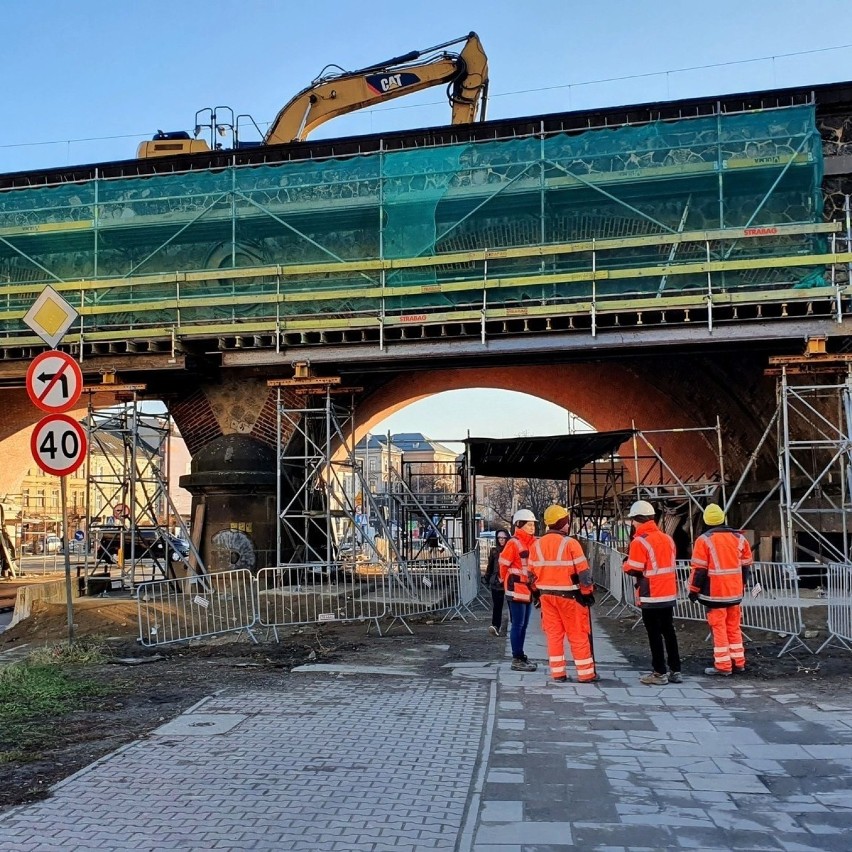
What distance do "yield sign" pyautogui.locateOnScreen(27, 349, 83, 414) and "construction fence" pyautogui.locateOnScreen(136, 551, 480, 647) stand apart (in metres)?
2.60

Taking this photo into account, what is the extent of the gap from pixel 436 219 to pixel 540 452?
7.59 metres

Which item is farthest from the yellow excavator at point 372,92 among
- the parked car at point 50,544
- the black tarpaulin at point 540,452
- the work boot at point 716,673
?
the parked car at point 50,544

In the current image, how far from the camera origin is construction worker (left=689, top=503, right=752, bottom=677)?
29.0 ft

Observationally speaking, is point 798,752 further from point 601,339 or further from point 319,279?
point 319,279

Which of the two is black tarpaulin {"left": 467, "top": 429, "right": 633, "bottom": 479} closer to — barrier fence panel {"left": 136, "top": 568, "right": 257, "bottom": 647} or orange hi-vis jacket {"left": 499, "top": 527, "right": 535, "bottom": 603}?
orange hi-vis jacket {"left": 499, "top": 527, "right": 535, "bottom": 603}

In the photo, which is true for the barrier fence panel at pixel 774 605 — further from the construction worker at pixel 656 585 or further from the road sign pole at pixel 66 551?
the road sign pole at pixel 66 551

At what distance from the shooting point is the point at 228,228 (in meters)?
16.8

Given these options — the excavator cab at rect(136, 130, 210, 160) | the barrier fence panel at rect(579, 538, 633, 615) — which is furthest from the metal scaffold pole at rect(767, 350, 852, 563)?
the excavator cab at rect(136, 130, 210, 160)

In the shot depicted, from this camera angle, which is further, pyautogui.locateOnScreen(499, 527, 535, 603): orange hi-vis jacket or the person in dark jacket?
the person in dark jacket

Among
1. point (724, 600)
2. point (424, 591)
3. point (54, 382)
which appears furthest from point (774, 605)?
point (54, 382)

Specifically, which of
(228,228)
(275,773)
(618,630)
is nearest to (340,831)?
(275,773)

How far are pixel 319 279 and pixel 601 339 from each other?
17.3 feet

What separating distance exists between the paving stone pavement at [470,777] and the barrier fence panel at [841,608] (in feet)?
7.00

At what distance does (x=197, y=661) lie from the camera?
32.5 feet
